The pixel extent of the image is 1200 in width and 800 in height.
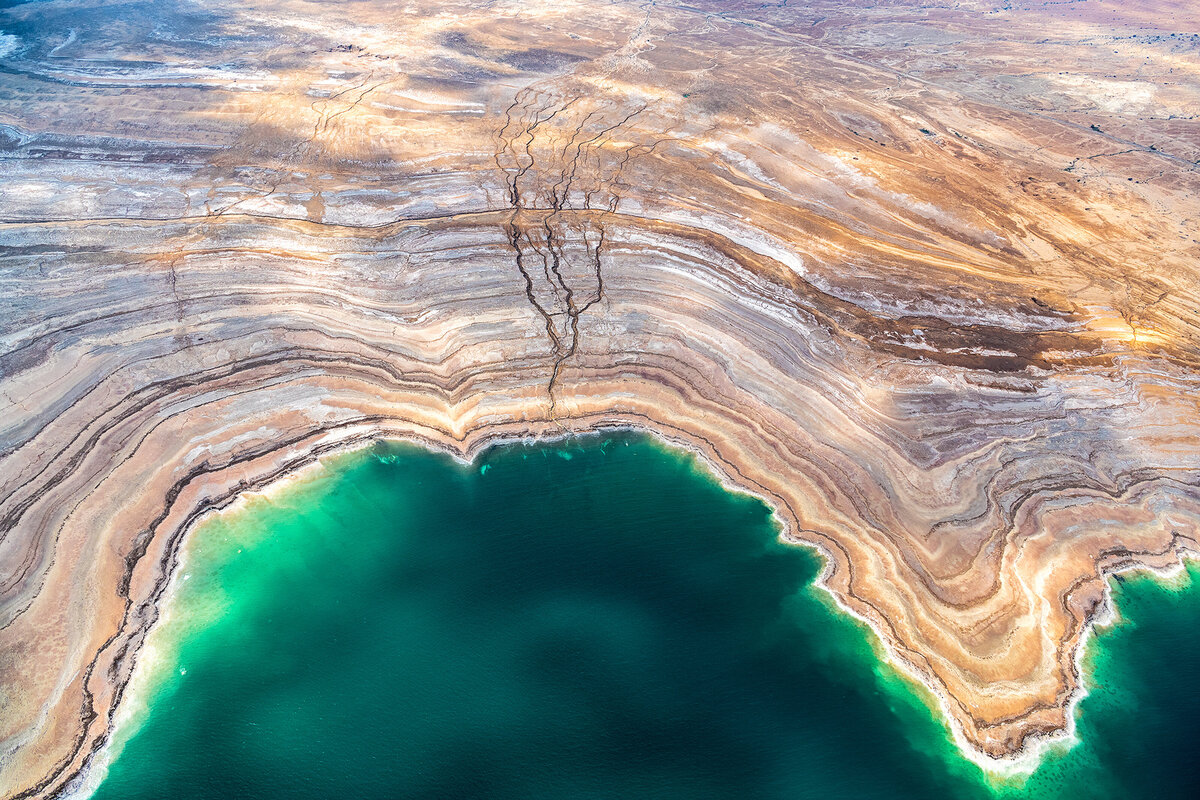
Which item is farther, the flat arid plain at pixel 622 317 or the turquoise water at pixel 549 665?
the flat arid plain at pixel 622 317

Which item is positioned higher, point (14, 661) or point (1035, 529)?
point (1035, 529)

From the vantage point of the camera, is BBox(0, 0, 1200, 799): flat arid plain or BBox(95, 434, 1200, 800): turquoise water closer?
BBox(95, 434, 1200, 800): turquoise water

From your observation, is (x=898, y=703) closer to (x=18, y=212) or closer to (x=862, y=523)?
(x=862, y=523)

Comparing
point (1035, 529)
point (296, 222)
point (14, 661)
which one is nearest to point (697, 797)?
point (1035, 529)

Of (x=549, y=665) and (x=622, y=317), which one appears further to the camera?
(x=622, y=317)

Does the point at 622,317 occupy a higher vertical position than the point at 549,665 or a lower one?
higher
